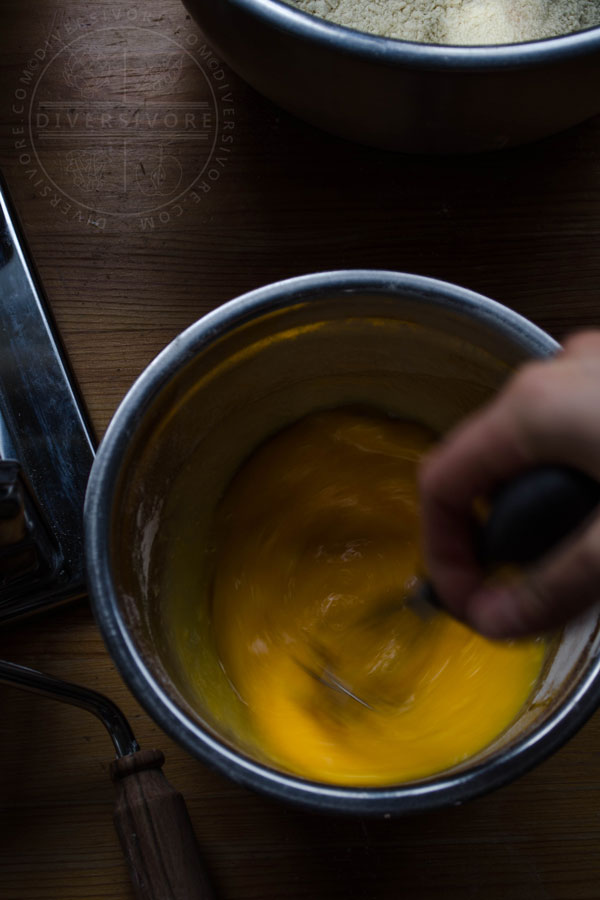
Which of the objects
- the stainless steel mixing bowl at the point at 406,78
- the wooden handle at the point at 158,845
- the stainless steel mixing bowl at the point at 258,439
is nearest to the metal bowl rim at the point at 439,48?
the stainless steel mixing bowl at the point at 406,78

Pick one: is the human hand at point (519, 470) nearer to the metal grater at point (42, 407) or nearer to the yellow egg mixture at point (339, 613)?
the yellow egg mixture at point (339, 613)

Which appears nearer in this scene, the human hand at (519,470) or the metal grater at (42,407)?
the human hand at (519,470)

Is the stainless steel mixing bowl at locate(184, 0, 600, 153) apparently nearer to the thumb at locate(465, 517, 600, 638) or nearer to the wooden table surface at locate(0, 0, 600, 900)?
the wooden table surface at locate(0, 0, 600, 900)

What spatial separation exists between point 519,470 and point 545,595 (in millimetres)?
59

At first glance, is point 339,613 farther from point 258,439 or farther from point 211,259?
Result: point 211,259

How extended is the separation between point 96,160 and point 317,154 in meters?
0.19

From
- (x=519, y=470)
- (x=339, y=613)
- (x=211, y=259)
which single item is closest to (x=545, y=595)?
(x=519, y=470)

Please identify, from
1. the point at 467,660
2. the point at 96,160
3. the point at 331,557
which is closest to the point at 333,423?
the point at 331,557

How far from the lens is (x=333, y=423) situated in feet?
2.20

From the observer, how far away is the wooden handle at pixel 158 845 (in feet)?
1.94

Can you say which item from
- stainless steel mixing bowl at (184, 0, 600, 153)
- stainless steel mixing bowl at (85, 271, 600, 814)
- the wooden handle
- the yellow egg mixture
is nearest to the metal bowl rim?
stainless steel mixing bowl at (184, 0, 600, 153)

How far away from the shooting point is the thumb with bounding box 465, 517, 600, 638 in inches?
14.5

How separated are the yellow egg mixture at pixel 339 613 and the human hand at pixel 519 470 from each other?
0.65 ft

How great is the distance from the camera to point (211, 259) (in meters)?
0.71
